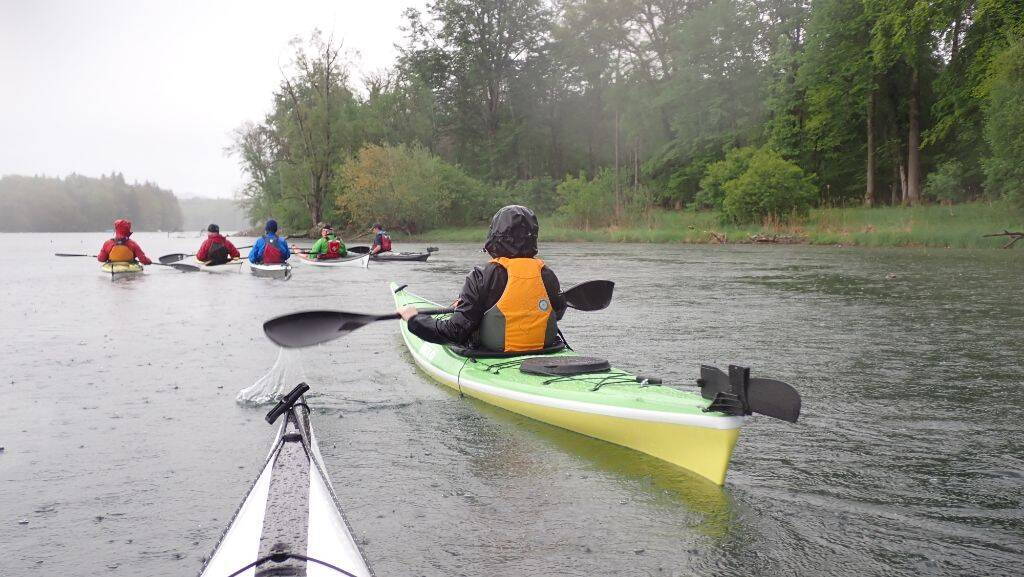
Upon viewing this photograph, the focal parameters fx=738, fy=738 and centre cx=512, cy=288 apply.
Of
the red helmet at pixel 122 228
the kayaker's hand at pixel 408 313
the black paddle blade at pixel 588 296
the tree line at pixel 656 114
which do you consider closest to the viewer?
the kayaker's hand at pixel 408 313

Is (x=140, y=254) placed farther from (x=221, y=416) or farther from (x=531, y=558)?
(x=531, y=558)

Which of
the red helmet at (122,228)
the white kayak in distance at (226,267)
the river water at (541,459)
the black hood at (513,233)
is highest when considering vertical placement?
the red helmet at (122,228)

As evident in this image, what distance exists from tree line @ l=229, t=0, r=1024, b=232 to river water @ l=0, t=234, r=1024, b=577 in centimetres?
1964

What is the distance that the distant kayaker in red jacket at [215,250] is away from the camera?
18.4 meters

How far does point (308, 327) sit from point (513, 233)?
1.62 m

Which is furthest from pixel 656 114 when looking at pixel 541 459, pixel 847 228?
pixel 541 459

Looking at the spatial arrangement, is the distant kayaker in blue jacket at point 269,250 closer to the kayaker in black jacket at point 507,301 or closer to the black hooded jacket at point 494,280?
the kayaker in black jacket at point 507,301

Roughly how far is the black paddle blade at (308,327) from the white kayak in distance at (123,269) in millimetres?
14603

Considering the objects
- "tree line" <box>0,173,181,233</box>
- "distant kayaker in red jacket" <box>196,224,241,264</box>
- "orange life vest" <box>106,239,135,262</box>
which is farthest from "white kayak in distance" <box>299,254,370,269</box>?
"tree line" <box>0,173,181,233</box>

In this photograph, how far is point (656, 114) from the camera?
44.0 m

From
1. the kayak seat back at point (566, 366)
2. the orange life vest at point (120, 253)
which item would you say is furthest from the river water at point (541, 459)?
the orange life vest at point (120, 253)

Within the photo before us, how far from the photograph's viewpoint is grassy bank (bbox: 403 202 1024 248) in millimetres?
23391

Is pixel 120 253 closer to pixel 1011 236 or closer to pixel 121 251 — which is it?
pixel 121 251

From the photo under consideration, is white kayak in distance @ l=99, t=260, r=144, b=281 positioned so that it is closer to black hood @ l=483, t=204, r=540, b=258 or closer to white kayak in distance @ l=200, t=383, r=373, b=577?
black hood @ l=483, t=204, r=540, b=258
